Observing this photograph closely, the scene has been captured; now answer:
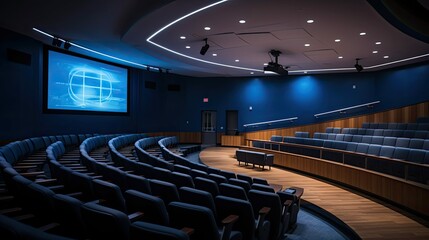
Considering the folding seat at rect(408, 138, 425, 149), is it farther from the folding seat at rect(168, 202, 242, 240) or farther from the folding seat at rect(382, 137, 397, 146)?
the folding seat at rect(168, 202, 242, 240)

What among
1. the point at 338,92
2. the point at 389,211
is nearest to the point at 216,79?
the point at 338,92

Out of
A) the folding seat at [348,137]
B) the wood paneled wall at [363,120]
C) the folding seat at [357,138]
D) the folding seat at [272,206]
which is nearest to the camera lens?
the folding seat at [272,206]

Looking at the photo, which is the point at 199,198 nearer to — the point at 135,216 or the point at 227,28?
the point at 135,216

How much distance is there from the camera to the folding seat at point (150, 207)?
1956 millimetres

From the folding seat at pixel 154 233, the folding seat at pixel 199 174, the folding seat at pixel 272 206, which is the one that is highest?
the folding seat at pixel 154 233

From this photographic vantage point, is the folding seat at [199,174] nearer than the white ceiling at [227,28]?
Yes

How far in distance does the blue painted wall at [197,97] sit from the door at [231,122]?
238mm

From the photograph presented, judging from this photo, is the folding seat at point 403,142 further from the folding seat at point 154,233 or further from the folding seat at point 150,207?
the folding seat at point 154,233

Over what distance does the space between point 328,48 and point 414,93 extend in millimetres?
3744

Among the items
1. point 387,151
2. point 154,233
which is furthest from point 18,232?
point 387,151

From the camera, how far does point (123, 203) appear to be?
2227 mm

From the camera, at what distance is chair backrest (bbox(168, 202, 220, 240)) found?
1890 mm

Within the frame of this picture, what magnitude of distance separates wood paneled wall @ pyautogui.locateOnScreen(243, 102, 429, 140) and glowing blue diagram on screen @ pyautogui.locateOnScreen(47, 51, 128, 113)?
5171mm

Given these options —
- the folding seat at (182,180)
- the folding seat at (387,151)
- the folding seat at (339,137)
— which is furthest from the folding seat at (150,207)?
the folding seat at (339,137)
